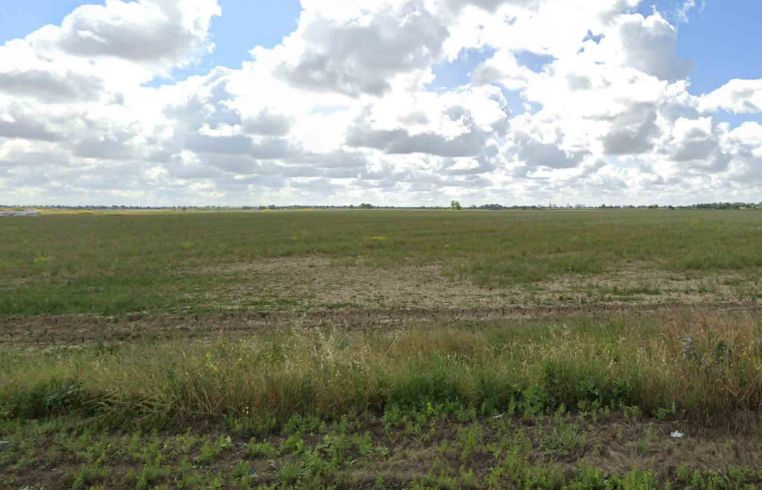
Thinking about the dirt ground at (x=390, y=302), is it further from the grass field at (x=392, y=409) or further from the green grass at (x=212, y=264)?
the green grass at (x=212, y=264)

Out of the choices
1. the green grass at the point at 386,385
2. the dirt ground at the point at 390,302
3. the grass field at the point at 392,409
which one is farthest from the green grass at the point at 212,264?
the green grass at the point at 386,385

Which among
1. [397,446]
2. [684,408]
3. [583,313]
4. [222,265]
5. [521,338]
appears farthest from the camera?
[222,265]

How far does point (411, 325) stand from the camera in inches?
392

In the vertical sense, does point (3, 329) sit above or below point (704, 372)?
below

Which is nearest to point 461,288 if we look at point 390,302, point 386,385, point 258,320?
point 390,302

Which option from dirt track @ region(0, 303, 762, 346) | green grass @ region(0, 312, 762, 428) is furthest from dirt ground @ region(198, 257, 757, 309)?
green grass @ region(0, 312, 762, 428)

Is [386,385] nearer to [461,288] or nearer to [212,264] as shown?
[461,288]

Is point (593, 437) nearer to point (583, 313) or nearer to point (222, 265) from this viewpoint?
point (583, 313)

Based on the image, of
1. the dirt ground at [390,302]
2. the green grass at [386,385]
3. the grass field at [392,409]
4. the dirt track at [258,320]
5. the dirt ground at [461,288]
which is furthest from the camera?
the dirt ground at [461,288]

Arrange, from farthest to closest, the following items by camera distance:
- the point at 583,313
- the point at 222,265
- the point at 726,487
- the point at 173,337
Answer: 1. the point at 222,265
2. the point at 583,313
3. the point at 173,337
4. the point at 726,487

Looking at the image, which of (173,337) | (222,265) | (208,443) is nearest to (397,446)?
(208,443)

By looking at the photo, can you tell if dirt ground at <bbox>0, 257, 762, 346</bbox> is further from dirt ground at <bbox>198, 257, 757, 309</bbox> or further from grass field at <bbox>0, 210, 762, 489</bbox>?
grass field at <bbox>0, 210, 762, 489</bbox>

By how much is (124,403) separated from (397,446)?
3.18 m

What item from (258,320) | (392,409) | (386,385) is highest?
(386,385)
